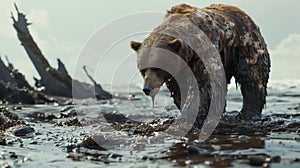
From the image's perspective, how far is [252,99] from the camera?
912 centimetres

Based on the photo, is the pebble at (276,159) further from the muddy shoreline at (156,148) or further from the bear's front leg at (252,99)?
the bear's front leg at (252,99)

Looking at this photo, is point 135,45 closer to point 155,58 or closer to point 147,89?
point 155,58

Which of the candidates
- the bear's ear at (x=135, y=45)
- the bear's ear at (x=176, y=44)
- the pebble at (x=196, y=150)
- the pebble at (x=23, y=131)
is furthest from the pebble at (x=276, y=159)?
the pebble at (x=23, y=131)

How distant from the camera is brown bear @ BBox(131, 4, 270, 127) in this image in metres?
7.10

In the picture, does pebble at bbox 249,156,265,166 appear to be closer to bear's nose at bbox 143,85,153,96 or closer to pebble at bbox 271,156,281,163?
pebble at bbox 271,156,281,163

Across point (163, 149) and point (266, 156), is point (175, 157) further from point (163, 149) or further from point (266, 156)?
point (266, 156)

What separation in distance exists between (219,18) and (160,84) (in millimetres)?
2057

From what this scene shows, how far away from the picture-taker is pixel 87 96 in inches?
870

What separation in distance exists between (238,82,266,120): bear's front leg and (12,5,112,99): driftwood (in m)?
13.3

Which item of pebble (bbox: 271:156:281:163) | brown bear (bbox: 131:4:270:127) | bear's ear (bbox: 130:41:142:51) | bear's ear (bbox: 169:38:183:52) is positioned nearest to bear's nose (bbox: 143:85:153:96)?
brown bear (bbox: 131:4:270:127)

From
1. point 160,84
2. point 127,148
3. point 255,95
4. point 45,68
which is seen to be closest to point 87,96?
point 45,68

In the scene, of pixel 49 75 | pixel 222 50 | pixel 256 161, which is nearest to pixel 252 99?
pixel 222 50

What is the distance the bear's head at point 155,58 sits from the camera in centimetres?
690

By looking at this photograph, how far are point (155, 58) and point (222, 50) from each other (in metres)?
1.80
